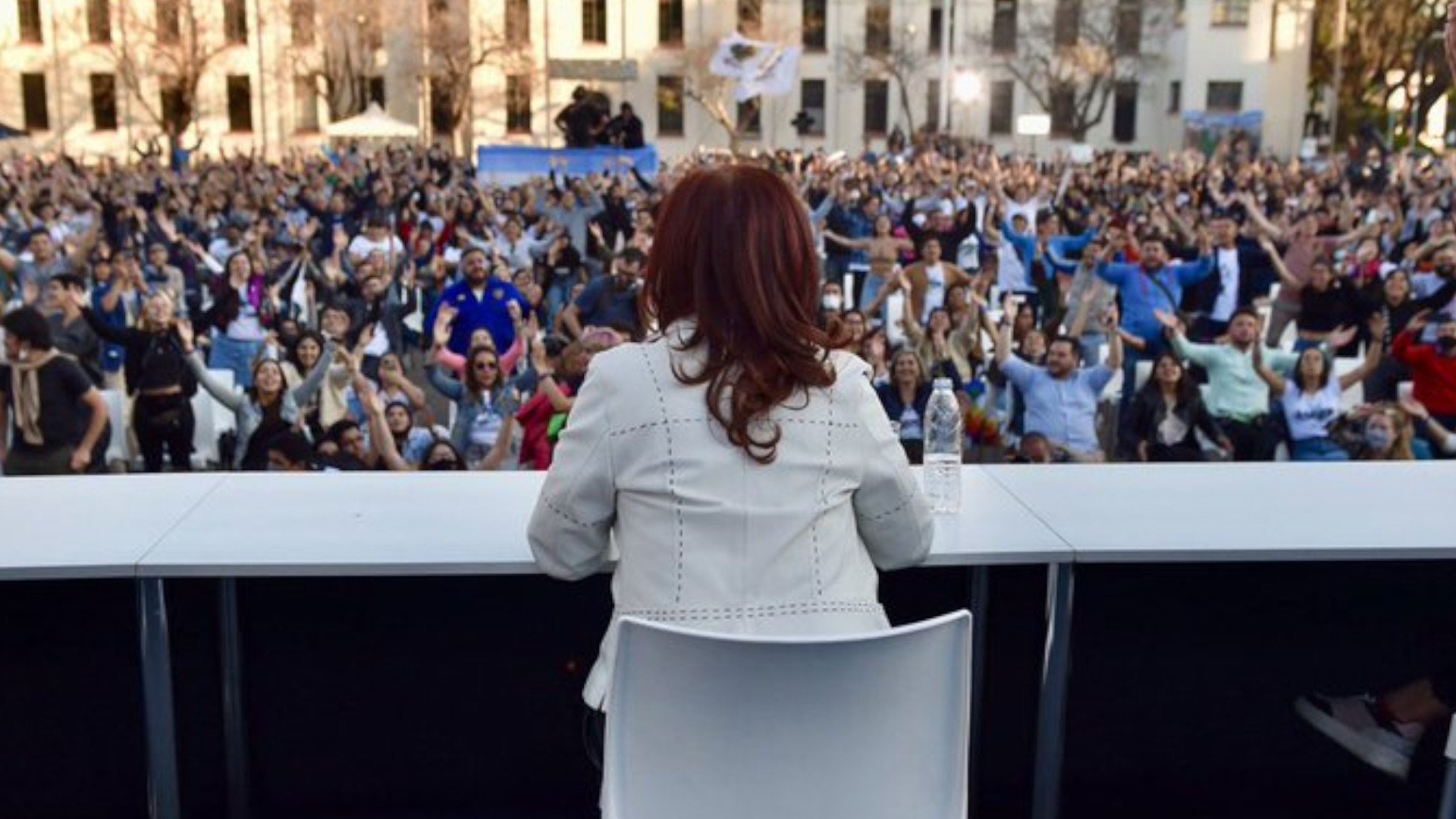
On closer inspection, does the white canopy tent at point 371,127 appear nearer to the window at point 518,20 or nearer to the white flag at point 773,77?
the white flag at point 773,77

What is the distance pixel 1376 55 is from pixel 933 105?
1447 cm

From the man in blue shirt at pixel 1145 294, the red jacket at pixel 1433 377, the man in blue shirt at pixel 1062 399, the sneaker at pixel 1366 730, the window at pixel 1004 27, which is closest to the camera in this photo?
the sneaker at pixel 1366 730

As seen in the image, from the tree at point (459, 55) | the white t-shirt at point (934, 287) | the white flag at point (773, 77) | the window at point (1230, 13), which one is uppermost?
the window at point (1230, 13)

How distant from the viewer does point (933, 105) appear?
159 feet

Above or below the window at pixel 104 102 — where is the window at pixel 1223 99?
above

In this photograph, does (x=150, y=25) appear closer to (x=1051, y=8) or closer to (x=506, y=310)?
(x=1051, y=8)

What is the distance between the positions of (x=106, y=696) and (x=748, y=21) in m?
45.9

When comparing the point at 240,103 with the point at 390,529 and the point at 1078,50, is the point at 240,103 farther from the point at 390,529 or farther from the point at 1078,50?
the point at 390,529

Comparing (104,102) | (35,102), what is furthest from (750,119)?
(35,102)

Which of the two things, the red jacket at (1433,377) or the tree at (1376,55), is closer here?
the red jacket at (1433,377)

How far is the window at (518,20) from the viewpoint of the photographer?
44969 mm

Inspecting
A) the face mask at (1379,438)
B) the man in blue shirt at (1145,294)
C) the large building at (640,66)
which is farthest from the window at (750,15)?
the face mask at (1379,438)

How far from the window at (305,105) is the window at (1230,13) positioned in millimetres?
29750

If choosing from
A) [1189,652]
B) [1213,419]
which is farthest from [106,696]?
[1213,419]
